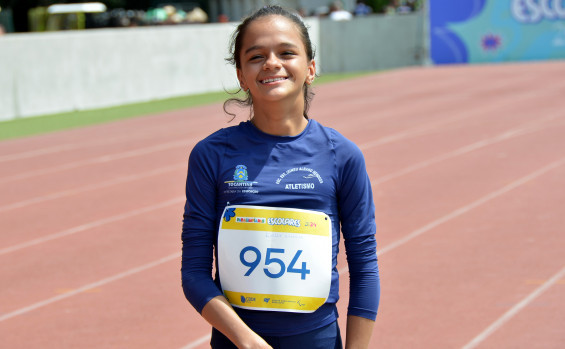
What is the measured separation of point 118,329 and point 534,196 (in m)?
4.86

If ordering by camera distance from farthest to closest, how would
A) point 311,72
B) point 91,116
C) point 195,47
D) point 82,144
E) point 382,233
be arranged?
point 195,47 < point 91,116 < point 82,144 < point 382,233 < point 311,72

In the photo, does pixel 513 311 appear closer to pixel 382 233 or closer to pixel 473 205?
pixel 382 233

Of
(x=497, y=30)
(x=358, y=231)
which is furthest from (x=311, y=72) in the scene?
(x=497, y=30)

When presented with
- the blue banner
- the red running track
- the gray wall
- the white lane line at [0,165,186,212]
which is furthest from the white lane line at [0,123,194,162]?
the blue banner

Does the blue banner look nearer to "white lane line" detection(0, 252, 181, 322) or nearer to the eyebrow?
"white lane line" detection(0, 252, 181, 322)

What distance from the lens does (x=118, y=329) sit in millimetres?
5207

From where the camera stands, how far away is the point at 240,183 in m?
2.29

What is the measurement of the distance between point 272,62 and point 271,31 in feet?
0.27

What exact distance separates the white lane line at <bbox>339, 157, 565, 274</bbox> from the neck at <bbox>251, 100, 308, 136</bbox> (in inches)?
153

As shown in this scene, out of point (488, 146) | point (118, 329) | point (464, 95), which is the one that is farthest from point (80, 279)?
point (464, 95)

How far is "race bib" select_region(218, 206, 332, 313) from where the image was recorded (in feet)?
7.46

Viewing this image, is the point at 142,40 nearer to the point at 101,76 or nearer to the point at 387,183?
the point at 101,76

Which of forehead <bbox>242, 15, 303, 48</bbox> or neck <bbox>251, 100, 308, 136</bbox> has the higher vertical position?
forehead <bbox>242, 15, 303, 48</bbox>

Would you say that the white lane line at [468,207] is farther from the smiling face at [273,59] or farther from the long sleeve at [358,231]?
the smiling face at [273,59]
